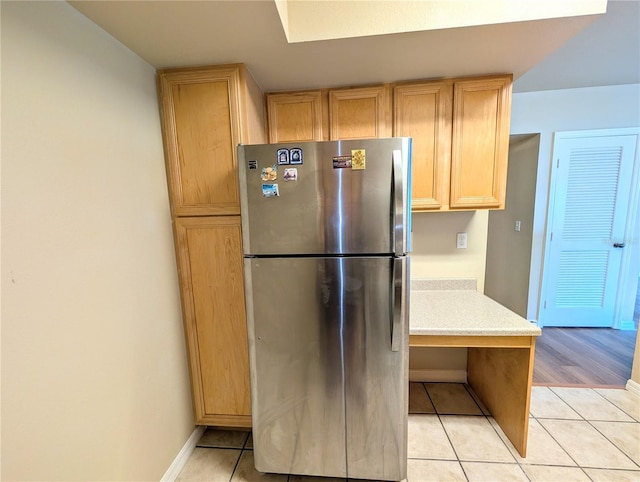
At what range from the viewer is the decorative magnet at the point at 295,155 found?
46.2 inches

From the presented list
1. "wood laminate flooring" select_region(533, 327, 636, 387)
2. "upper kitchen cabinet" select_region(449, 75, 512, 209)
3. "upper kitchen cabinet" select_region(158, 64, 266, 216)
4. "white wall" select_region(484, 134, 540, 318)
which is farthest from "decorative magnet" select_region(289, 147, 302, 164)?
"white wall" select_region(484, 134, 540, 318)

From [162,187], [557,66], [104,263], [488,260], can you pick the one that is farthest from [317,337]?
[488,260]

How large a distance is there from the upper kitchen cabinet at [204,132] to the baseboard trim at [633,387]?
10.2ft

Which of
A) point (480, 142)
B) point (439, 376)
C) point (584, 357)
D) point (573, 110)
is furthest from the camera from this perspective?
point (573, 110)

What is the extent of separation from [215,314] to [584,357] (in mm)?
3287

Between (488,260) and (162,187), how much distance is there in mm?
4040

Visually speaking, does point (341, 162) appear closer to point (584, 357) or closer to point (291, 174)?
point (291, 174)

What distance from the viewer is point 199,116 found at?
141cm

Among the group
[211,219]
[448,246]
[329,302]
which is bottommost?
[329,302]

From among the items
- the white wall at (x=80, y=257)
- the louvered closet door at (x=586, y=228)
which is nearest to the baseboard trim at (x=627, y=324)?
the louvered closet door at (x=586, y=228)

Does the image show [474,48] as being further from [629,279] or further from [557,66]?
[629,279]

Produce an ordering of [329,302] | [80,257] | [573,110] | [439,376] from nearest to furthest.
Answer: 1. [80,257]
2. [329,302]
3. [439,376]
4. [573,110]

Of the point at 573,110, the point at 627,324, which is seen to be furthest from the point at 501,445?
the point at 573,110

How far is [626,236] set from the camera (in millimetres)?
2807
